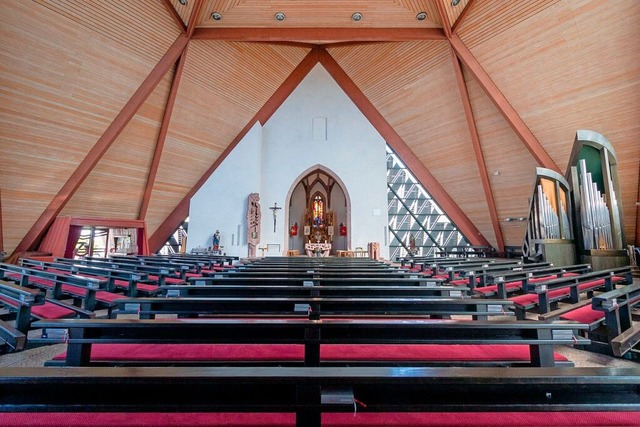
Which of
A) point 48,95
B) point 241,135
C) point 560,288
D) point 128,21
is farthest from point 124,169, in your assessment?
point 560,288

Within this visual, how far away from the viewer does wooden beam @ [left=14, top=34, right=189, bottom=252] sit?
18.8 ft

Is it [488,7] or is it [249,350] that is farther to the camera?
[488,7]

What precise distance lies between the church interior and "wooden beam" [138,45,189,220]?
0.05 metres

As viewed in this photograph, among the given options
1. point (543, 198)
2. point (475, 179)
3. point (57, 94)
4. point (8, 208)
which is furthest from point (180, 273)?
point (475, 179)

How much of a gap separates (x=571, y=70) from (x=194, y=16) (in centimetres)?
689

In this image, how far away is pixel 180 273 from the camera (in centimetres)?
339

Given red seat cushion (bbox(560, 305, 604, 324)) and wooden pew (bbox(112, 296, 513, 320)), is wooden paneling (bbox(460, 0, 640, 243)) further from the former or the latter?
wooden pew (bbox(112, 296, 513, 320))

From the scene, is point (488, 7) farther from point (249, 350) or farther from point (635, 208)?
point (249, 350)

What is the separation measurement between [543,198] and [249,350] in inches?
234

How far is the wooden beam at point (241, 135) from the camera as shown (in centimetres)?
847

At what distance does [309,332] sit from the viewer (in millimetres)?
1009

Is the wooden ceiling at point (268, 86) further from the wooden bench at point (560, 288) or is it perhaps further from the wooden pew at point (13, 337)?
the wooden pew at point (13, 337)

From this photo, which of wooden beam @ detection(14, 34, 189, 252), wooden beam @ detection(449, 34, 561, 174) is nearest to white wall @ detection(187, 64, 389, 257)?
wooden beam @ detection(14, 34, 189, 252)

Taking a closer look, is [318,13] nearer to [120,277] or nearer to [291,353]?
[120,277]
